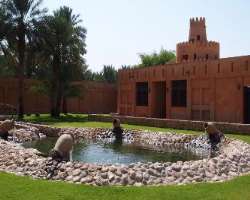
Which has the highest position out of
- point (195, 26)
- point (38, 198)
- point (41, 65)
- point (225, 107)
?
point (195, 26)

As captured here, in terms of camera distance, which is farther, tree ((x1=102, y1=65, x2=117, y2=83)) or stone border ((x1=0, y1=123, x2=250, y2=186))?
tree ((x1=102, y1=65, x2=117, y2=83))

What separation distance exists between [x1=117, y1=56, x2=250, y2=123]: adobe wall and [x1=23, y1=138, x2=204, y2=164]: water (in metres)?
9.03

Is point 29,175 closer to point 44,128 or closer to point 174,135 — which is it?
point 174,135

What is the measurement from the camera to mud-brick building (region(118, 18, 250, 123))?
27984mm

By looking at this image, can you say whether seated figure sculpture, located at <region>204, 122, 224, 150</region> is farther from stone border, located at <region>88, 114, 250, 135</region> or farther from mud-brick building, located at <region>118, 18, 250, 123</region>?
mud-brick building, located at <region>118, 18, 250, 123</region>

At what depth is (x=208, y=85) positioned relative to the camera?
3022cm

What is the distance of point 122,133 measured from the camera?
25422 mm

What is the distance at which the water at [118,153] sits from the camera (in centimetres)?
1677

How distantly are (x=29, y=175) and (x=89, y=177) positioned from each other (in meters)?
1.63

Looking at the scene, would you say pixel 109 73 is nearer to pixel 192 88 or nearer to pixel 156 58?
pixel 156 58

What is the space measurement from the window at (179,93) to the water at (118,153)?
436 inches

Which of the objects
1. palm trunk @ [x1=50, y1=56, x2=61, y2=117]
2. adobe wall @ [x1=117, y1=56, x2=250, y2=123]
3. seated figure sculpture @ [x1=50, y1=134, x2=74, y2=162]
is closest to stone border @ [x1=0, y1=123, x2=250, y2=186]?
seated figure sculpture @ [x1=50, y1=134, x2=74, y2=162]

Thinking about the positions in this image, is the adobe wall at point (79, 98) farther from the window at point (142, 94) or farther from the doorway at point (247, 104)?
the doorway at point (247, 104)

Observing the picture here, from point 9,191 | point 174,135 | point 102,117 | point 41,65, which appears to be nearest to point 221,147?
→ point 174,135
